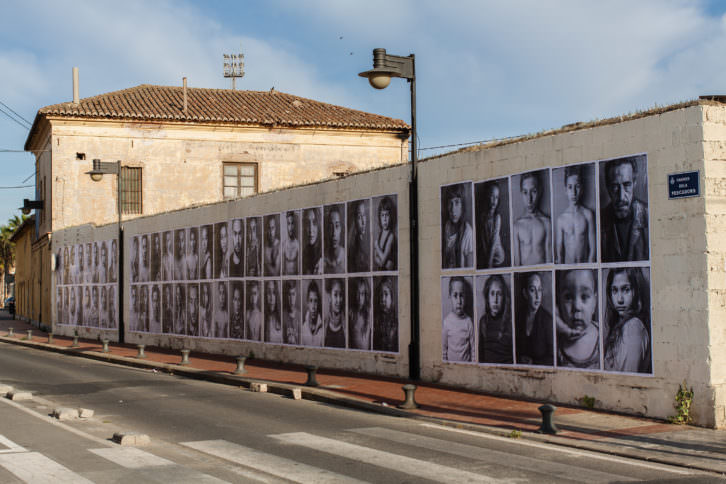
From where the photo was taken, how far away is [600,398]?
12.6 metres

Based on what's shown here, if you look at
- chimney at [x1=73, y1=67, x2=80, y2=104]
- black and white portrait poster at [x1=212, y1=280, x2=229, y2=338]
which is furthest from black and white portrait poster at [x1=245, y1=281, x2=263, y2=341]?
chimney at [x1=73, y1=67, x2=80, y2=104]

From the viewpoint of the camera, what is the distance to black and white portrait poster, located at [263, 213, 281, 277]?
21.8 metres

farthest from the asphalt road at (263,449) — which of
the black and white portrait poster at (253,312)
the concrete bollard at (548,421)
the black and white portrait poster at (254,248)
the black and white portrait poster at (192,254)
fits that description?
the black and white portrait poster at (192,254)

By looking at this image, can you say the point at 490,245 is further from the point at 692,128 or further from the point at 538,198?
the point at 692,128

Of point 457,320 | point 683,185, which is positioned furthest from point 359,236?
point 683,185

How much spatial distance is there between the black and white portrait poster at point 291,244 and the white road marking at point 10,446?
444 inches

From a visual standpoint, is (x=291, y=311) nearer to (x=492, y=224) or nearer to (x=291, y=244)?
(x=291, y=244)

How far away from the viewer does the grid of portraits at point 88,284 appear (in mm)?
32062

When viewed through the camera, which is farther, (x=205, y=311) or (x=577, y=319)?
(x=205, y=311)

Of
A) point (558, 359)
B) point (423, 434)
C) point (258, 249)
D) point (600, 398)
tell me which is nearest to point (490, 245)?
point (558, 359)

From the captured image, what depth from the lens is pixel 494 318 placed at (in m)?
14.8

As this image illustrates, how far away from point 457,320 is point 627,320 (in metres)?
4.08

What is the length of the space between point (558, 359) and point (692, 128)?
4.22 meters

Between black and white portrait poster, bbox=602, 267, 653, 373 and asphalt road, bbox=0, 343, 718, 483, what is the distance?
2.78 meters
